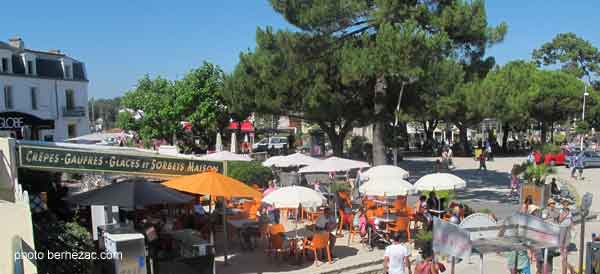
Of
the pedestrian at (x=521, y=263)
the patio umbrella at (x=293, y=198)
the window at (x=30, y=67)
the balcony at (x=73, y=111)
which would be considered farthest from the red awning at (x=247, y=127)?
the pedestrian at (x=521, y=263)

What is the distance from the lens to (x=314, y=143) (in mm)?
34812

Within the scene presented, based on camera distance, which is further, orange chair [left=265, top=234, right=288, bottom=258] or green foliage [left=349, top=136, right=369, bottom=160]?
green foliage [left=349, top=136, right=369, bottom=160]

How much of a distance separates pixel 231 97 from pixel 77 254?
58.7 ft

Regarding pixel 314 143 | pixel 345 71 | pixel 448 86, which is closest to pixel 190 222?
pixel 345 71

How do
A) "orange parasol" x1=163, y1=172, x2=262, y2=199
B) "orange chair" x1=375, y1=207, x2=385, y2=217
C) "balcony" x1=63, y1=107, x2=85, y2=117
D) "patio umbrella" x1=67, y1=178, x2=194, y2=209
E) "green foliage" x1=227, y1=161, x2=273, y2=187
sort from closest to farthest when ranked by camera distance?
"patio umbrella" x1=67, y1=178, x2=194, y2=209
"orange parasol" x1=163, y1=172, x2=262, y2=199
"orange chair" x1=375, y1=207, x2=385, y2=217
"green foliage" x1=227, y1=161, x2=273, y2=187
"balcony" x1=63, y1=107, x2=85, y2=117

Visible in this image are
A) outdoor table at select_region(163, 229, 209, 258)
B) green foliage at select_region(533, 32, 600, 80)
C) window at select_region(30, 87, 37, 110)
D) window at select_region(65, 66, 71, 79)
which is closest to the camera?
outdoor table at select_region(163, 229, 209, 258)

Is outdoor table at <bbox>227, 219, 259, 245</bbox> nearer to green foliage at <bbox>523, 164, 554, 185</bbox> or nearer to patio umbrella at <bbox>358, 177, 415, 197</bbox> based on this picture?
patio umbrella at <bbox>358, 177, 415, 197</bbox>

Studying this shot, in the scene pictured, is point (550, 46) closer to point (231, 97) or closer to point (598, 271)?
point (231, 97)

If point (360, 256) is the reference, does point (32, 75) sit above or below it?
above

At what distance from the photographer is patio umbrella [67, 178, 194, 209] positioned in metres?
8.34

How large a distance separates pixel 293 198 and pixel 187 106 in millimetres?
21323

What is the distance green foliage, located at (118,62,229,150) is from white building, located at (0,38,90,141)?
6235 millimetres

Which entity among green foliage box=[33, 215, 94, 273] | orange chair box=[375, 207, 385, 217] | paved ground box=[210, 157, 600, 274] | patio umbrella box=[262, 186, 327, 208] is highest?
patio umbrella box=[262, 186, 327, 208]

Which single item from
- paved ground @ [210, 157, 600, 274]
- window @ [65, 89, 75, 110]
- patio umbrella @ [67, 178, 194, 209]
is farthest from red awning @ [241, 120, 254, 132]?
patio umbrella @ [67, 178, 194, 209]
